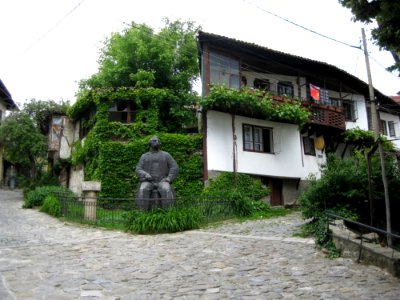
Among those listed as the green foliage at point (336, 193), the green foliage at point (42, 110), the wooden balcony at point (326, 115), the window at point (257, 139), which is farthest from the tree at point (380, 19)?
the green foliage at point (42, 110)

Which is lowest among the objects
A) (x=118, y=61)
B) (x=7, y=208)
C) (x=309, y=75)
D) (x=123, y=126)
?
(x=7, y=208)

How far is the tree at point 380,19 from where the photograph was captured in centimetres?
674

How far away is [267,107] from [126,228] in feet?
35.8

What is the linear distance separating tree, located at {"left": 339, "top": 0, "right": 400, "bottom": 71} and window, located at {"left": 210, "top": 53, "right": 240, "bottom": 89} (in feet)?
47.1

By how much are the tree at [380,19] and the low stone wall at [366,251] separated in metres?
3.41

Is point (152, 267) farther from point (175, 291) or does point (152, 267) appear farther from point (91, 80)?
point (91, 80)

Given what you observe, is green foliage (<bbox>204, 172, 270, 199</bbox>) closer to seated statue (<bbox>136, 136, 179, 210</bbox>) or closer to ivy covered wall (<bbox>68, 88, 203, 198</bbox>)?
ivy covered wall (<bbox>68, 88, 203, 198</bbox>)

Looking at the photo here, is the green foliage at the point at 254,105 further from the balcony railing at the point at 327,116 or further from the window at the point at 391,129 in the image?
the window at the point at 391,129

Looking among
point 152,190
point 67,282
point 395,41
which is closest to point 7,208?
point 152,190

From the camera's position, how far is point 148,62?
2755 cm

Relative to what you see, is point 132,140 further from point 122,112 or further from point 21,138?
point 21,138

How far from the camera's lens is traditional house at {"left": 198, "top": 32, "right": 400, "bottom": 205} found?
21.6 meters

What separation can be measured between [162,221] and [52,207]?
22.1 feet

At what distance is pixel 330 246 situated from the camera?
384 inches
